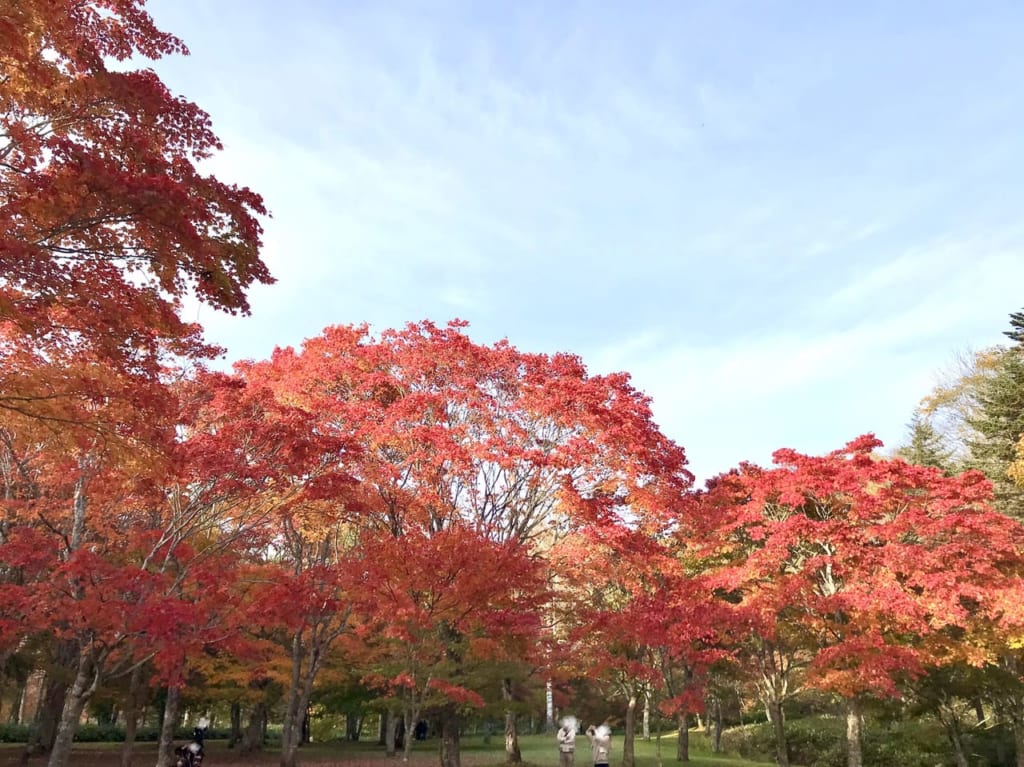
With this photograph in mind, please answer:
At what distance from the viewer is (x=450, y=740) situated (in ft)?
57.4

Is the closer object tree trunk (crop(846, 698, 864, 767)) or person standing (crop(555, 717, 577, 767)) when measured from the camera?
tree trunk (crop(846, 698, 864, 767))

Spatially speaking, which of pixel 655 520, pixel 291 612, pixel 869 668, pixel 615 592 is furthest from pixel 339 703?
pixel 869 668

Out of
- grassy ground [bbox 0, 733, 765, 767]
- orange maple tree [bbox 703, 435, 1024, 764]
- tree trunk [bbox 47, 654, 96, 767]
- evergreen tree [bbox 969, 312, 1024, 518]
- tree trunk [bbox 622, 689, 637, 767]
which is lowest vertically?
grassy ground [bbox 0, 733, 765, 767]

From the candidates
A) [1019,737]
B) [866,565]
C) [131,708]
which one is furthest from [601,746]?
[131,708]

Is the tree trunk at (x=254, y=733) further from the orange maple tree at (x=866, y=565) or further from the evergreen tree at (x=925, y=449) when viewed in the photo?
the evergreen tree at (x=925, y=449)

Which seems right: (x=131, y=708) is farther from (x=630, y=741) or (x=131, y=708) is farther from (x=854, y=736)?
(x=854, y=736)

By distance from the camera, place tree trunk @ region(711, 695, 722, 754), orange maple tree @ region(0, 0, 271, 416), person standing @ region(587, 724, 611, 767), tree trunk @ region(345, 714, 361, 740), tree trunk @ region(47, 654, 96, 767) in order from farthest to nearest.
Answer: tree trunk @ region(345, 714, 361, 740), tree trunk @ region(711, 695, 722, 754), person standing @ region(587, 724, 611, 767), tree trunk @ region(47, 654, 96, 767), orange maple tree @ region(0, 0, 271, 416)

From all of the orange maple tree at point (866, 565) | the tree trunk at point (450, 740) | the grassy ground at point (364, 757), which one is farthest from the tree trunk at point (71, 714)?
the orange maple tree at point (866, 565)

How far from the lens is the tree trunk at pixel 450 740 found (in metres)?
17.1

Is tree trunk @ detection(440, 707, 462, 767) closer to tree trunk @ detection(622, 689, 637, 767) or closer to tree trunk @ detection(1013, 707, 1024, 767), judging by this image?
tree trunk @ detection(622, 689, 637, 767)

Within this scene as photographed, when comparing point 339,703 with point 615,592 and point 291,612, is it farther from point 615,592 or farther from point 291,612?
point 291,612

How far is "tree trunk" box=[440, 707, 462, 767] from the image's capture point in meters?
17.1

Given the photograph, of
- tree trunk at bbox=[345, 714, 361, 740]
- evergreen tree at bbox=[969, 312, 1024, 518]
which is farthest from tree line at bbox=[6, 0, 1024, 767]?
tree trunk at bbox=[345, 714, 361, 740]

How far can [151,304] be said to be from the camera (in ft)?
25.2
